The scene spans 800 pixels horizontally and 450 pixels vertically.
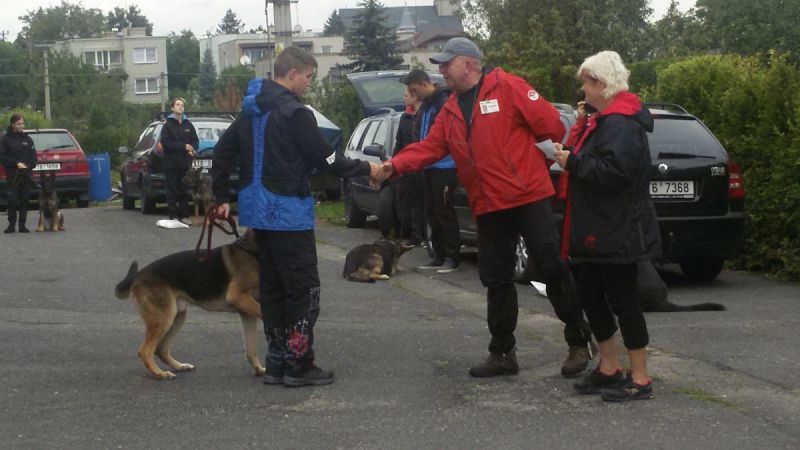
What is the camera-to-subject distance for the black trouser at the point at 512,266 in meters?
7.01

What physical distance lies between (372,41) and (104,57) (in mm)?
81916

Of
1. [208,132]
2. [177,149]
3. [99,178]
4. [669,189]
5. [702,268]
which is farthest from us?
[99,178]

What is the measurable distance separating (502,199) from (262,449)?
2079mm

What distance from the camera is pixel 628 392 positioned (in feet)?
21.5

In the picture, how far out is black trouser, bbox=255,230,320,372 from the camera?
7.08 m

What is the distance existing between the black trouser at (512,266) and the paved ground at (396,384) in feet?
1.06

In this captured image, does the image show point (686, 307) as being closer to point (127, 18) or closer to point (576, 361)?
point (576, 361)

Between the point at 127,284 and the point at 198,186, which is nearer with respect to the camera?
the point at 127,284

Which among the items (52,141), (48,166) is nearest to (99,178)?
(52,141)

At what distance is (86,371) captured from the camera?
7.68 m

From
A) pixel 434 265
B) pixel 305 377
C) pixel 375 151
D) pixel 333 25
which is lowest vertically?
pixel 434 265

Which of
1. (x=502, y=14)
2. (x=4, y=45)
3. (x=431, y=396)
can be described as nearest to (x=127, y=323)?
(x=431, y=396)

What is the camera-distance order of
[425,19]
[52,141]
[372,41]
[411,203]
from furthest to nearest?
[425,19]
[372,41]
[52,141]
[411,203]

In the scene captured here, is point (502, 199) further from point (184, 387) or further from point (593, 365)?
point (184, 387)
